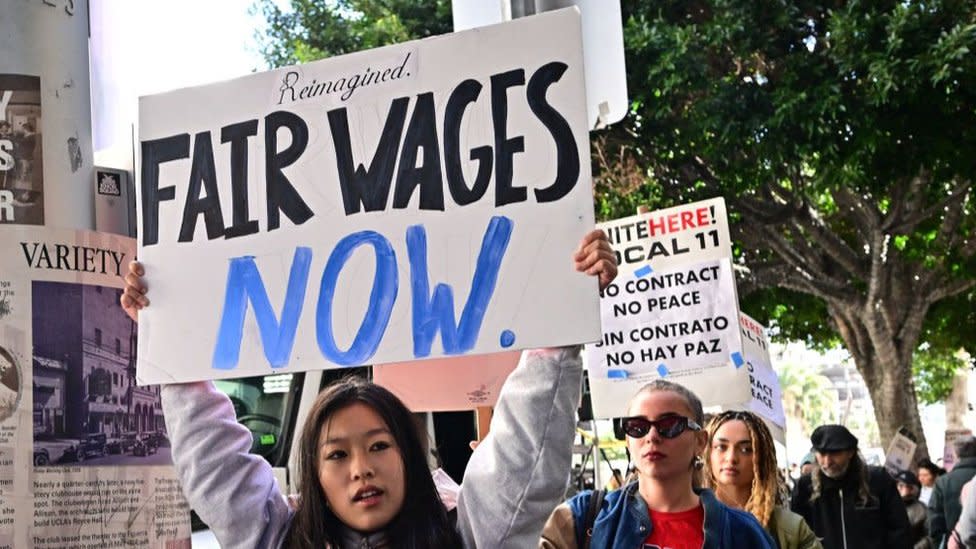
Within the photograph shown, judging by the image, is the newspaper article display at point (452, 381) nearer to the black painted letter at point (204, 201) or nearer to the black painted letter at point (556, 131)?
the black painted letter at point (204, 201)

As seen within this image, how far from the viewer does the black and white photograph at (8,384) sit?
8.77ft

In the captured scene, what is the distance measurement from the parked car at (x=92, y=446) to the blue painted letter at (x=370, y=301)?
0.49 metres

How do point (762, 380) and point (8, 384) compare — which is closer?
point (8, 384)

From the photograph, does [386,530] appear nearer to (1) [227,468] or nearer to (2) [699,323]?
(1) [227,468]

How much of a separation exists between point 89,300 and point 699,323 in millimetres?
4240

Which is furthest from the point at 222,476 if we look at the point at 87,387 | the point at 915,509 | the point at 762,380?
the point at 915,509

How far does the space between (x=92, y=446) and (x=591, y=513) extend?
1.45 m

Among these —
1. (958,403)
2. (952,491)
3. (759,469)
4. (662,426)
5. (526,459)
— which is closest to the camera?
(526,459)

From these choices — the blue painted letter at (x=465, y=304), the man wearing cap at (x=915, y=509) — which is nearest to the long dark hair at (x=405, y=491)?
the blue painted letter at (x=465, y=304)

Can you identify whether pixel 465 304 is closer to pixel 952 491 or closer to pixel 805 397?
pixel 952 491

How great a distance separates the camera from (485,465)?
8.65ft

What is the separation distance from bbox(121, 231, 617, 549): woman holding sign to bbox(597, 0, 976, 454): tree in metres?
9.91

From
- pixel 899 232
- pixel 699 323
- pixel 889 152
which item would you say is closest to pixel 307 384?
pixel 699 323

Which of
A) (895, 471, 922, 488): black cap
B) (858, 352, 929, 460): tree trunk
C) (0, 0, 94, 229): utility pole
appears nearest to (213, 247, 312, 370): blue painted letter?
(0, 0, 94, 229): utility pole
